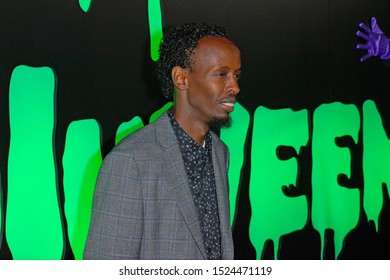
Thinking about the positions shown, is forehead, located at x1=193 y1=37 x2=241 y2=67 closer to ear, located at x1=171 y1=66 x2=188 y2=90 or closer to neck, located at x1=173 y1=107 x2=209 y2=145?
ear, located at x1=171 y1=66 x2=188 y2=90

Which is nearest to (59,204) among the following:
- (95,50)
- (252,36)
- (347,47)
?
(95,50)

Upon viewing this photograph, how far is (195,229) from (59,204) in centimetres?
155

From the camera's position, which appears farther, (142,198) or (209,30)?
(209,30)

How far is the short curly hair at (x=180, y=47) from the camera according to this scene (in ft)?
6.00

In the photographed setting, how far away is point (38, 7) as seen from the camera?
9.71 feet

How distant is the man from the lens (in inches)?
61.0

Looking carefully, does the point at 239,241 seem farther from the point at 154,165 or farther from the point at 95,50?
the point at 154,165

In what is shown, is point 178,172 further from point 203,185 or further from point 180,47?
point 180,47

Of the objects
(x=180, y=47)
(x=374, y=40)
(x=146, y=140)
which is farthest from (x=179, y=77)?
(x=374, y=40)

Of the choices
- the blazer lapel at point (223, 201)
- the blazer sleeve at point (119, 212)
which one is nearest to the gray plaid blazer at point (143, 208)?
the blazer sleeve at point (119, 212)

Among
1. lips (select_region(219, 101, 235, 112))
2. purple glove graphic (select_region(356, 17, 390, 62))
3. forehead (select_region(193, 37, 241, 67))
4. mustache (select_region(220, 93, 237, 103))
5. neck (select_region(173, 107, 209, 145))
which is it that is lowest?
neck (select_region(173, 107, 209, 145))

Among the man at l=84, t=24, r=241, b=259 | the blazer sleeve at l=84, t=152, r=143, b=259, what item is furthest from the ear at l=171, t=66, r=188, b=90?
the blazer sleeve at l=84, t=152, r=143, b=259

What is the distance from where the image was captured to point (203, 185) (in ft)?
5.70

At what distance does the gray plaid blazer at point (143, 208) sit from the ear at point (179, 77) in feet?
0.81
